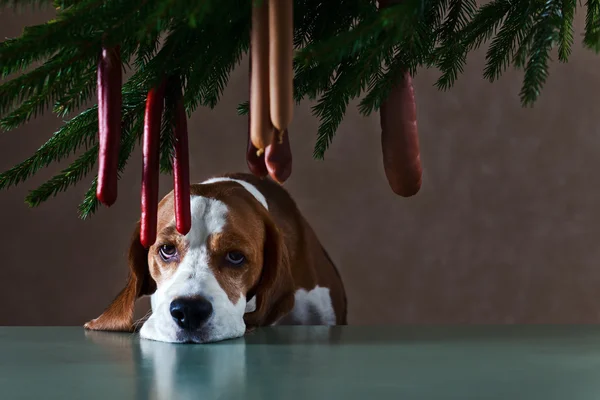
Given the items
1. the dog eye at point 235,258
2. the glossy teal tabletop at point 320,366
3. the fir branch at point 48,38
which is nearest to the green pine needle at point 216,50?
the fir branch at point 48,38

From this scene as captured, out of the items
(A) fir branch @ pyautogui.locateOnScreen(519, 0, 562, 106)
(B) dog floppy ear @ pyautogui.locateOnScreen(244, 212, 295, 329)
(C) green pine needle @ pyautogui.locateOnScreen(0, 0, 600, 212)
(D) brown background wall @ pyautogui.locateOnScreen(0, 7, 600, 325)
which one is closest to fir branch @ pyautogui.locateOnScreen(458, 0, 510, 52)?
(C) green pine needle @ pyautogui.locateOnScreen(0, 0, 600, 212)

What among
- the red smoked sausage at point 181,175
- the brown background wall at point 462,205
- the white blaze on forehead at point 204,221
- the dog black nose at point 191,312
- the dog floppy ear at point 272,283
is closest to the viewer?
the red smoked sausage at point 181,175

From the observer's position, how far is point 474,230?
7.53 feet

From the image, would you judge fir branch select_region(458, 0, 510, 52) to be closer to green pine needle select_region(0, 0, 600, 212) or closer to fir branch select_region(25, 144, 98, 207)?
green pine needle select_region(0, 0, 600, 212)

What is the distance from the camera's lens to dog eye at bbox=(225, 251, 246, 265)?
96 cm

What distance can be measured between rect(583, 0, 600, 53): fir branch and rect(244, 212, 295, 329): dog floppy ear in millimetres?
627

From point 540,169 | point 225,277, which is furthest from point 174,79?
point 540,169

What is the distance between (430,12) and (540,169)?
1935 millimetres

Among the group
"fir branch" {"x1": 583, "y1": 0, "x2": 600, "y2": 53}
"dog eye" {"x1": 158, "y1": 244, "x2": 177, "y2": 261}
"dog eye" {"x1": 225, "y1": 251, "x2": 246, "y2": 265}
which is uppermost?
"fir branch" {"x1": 583, "y1": 0, "x2": 600, "y2": 53}

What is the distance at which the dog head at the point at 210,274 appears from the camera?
839 millimetres

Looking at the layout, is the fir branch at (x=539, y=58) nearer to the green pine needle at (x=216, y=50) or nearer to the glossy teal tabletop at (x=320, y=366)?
the green pine needle at (x=216, y=50)

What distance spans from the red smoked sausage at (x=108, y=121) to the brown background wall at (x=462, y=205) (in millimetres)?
1909

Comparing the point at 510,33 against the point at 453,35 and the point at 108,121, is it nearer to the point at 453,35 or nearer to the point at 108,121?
the point at 453,35

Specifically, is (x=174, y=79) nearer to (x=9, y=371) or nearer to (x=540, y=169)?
(x=9, y=371)
